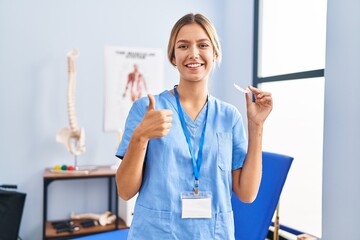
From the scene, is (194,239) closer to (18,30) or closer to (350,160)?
(350,160)

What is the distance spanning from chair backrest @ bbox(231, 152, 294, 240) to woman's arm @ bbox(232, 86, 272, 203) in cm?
47

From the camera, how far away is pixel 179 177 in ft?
3.27

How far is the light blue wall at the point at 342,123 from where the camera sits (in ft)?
5.52

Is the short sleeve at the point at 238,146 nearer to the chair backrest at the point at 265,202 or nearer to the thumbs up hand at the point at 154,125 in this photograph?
the thumbs up hand at the point at 154,125

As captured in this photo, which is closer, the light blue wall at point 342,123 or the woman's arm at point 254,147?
the woman's arm at point 254,147

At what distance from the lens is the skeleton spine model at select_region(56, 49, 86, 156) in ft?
8.02

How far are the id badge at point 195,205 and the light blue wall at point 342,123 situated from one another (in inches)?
40.6

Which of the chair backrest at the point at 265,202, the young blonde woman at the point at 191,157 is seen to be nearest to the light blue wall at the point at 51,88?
the chair backrest at the point at 265,202

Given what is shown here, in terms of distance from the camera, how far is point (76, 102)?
2.66 meters

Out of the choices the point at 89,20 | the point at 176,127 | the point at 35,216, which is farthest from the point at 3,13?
the point at 176,127

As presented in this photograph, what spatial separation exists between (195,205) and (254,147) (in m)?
0.26

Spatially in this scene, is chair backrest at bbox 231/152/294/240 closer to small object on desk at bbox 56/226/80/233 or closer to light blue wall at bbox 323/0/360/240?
light blue wall at bbox 323/0/360/240

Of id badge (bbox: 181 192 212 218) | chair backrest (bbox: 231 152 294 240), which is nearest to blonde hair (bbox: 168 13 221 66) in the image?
id badge (bbox: 181 192 212 218)

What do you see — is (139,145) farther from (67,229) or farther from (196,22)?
(67,229)
